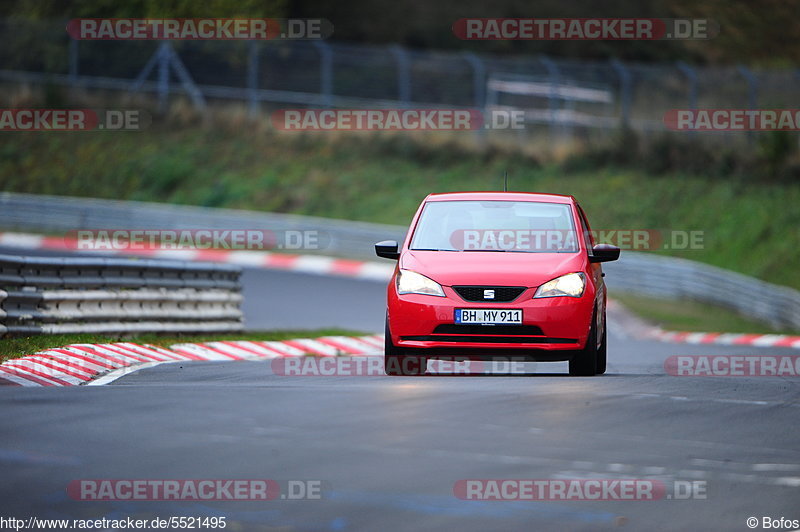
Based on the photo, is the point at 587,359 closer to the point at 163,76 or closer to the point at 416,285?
the point at 416,285

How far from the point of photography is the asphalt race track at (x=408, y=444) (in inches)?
261

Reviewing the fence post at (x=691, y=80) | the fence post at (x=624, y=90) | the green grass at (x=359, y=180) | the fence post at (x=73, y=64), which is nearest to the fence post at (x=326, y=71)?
the green grass at (x=359, y=180)

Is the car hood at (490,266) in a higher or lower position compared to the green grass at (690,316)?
higher

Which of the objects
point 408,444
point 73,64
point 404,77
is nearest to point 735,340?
point 408,444

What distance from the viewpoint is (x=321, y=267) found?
108 feet

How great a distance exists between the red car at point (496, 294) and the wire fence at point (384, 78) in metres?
25.4

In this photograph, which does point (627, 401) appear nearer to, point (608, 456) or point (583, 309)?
point (583, 309)

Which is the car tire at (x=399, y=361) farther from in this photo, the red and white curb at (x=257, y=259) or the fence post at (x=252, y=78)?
the fence post at (x=252, y=78)

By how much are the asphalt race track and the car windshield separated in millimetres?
1211

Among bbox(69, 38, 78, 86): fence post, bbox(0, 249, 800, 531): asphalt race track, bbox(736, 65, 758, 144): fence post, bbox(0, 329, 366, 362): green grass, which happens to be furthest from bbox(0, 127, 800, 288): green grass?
bbox(0, 249, 800, 531): asphalt race track

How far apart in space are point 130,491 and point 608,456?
269 cm

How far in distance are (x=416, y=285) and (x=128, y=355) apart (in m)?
3.31

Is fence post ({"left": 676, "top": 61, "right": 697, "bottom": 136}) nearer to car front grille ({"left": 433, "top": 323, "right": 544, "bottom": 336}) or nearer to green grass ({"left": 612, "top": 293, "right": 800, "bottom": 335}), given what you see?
green grass ({"left": 612, "top": 293, "right": 800, "bottom": 335})

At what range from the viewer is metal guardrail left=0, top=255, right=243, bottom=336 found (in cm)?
1484
